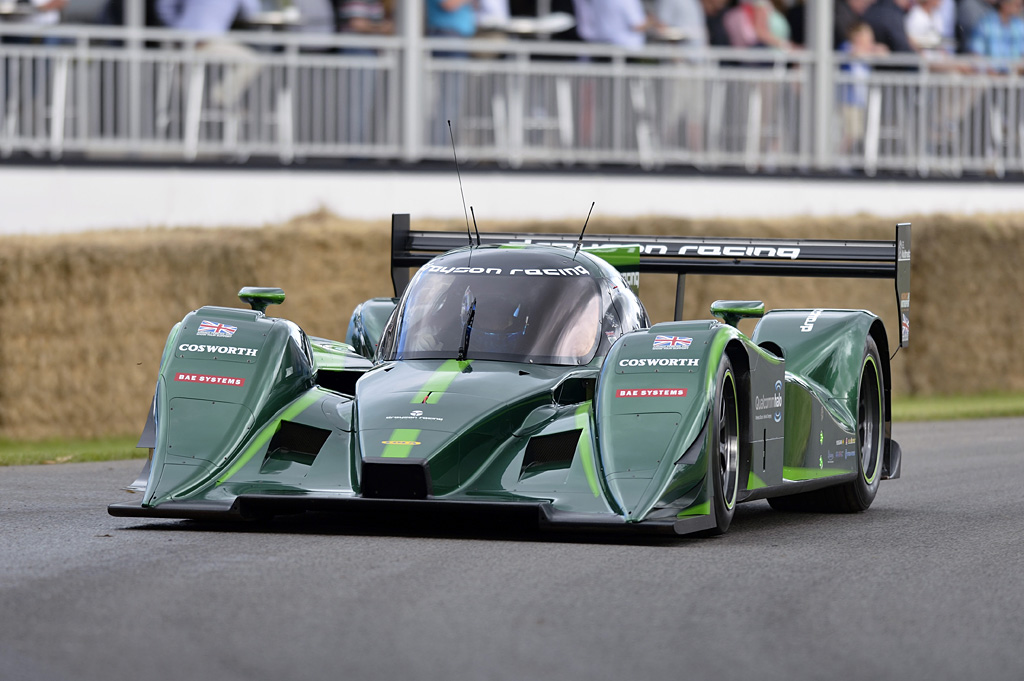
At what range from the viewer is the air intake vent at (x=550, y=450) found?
7484mm

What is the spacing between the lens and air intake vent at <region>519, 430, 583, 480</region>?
7.48 meters

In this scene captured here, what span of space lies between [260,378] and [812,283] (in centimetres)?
1096

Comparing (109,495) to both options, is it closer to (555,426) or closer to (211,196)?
(555,426)

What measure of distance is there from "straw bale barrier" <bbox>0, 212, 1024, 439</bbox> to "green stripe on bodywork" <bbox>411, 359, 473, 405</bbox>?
700cm

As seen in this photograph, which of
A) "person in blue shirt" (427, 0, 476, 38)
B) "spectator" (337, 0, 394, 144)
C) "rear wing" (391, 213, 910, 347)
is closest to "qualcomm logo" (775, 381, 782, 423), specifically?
"rear wing" (391, 213, 910, 347)

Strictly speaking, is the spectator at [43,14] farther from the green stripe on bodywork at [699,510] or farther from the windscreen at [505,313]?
the green stripe on bodywork at [699,510]

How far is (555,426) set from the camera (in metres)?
7.61

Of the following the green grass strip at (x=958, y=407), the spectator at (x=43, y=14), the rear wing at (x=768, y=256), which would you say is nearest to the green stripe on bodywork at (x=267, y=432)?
the rear wing at (x=768, y=256)

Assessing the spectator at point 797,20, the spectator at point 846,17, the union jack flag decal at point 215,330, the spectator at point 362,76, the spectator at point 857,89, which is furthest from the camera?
the spectator at point 797,20

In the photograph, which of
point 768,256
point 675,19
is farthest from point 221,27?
point 768,256

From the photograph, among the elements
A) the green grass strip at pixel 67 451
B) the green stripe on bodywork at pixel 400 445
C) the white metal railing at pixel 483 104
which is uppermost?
the white metal railing at pixel 483 104

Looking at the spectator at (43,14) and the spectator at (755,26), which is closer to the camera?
the spectator at (43,14)

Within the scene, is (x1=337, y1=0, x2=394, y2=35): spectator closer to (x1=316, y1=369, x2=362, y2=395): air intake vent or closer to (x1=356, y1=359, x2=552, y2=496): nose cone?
(x1=316, y1=369, x2=362, y2=395): air intake vent

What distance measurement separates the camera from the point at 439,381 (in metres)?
7.80
